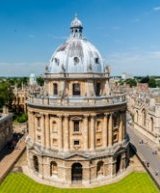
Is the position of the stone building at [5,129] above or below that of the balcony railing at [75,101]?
below

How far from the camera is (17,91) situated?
11431 centimetres

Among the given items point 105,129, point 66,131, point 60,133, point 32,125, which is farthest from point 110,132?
point 32,125

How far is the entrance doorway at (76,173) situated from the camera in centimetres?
4553

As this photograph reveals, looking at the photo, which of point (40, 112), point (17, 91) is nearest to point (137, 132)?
point (40, 112)

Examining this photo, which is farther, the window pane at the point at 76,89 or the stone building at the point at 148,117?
the stone building at the point at 148,117

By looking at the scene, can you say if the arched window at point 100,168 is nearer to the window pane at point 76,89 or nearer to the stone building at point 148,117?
the window pane at point 76,89

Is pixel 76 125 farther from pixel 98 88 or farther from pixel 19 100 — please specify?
pixel 19 100

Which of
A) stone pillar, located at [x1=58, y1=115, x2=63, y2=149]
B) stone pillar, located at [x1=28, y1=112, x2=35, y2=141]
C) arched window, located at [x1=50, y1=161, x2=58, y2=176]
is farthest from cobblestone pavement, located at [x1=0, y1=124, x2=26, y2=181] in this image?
stone pillar, located at [x1=58, y1=115, x2=63, y2=149]

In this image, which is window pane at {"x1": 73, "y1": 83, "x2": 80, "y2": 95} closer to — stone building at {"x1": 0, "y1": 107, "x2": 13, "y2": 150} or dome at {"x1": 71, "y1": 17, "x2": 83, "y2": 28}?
dome at {"x1": 71, "y1": 17, "x2": 83, "y2": 28}

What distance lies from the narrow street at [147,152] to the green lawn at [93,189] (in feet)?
7.95

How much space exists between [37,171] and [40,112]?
→ 433 inches

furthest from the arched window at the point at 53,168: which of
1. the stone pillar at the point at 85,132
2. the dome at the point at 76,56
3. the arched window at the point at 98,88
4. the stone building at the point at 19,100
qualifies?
the stone building at the point at 19,100

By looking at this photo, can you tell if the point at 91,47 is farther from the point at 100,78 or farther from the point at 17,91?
the point at 17,91

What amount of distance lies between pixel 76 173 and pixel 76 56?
1966 centimetres
